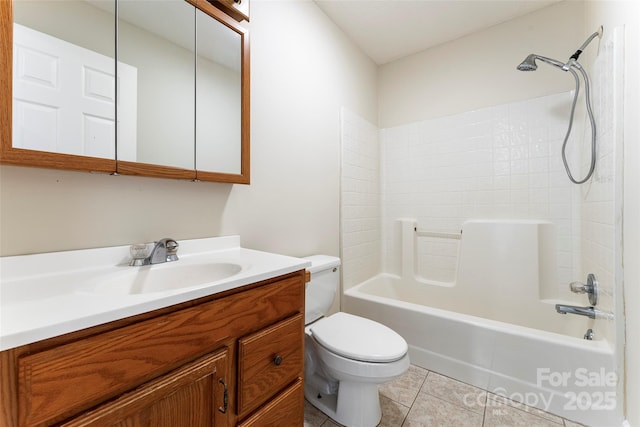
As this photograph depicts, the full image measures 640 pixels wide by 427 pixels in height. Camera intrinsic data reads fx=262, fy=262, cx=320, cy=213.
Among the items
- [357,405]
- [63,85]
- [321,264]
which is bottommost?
[357,405]

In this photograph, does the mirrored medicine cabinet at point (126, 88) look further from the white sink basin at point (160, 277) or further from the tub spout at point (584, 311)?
the tub spout at point (584, 311)

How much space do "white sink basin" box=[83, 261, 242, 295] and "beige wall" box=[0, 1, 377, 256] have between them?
0.55ft

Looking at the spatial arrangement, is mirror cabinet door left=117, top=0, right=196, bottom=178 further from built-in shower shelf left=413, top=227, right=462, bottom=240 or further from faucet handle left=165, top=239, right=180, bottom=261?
built-in shower shelf left=413, top=227, right=462, bottom=240

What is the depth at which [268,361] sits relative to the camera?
0.84m

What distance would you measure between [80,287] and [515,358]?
1.96 meters

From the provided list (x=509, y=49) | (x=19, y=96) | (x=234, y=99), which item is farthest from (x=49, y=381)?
(x=509, y=49)

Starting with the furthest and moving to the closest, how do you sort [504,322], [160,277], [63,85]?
[504,322], [160,277], [63,85]

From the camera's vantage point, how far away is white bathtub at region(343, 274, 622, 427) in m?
1.27

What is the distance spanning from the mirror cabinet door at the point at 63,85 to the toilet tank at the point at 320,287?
3.23ft

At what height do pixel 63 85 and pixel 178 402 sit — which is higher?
pixel 63 85

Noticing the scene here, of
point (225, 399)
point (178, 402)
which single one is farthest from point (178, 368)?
point (225, 399)

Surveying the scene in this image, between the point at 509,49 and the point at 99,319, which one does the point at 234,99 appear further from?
the point at 509,49

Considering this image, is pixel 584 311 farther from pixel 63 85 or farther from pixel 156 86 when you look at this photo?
pixel 63 85

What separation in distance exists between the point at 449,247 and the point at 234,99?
193 cm
